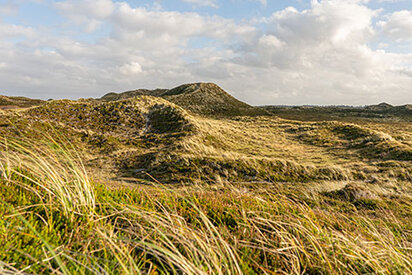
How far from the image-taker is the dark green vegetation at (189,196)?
7.54ft

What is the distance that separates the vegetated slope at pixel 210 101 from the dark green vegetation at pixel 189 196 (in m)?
22.9

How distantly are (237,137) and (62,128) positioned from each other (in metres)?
22.7

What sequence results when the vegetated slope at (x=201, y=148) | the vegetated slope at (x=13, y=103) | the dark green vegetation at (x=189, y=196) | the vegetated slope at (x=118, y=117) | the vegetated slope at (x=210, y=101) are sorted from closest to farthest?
the dark green vegetation at (x=189, y=196) < the vegetated slope at (x=201, y=148) < the vegetated slope at (x=118, y=117) < the vegetated slope at (x=13, y=103) < the vegetated slope at (x=210, y=101)

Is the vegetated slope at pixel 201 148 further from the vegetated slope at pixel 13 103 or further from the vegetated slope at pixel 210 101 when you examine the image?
the vegetated slope at pixel 13 103

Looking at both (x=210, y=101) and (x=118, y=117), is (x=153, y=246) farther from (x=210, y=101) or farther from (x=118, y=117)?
(x=210, y=101)

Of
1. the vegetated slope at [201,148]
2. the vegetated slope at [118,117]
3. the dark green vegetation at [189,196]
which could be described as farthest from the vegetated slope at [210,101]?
the vegetated slope at [118,117]

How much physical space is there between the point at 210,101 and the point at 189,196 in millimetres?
72319

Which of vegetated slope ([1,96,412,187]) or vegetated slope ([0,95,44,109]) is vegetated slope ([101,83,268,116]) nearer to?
vegetated slope ([1,96,412,187])

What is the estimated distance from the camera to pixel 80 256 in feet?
7.00

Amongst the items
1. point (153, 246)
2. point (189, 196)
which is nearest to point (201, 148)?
point (189, 196)

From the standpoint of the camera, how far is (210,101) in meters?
74.8

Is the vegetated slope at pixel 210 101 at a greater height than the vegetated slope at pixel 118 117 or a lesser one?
greater

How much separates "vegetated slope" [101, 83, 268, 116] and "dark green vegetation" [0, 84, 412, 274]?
2292 centimetres

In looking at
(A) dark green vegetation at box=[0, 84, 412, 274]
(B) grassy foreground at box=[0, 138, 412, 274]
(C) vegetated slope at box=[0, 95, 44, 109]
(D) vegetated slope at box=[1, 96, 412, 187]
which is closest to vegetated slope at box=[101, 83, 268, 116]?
(A) dark green vegetation at box=[0, 84, 412, 274]
